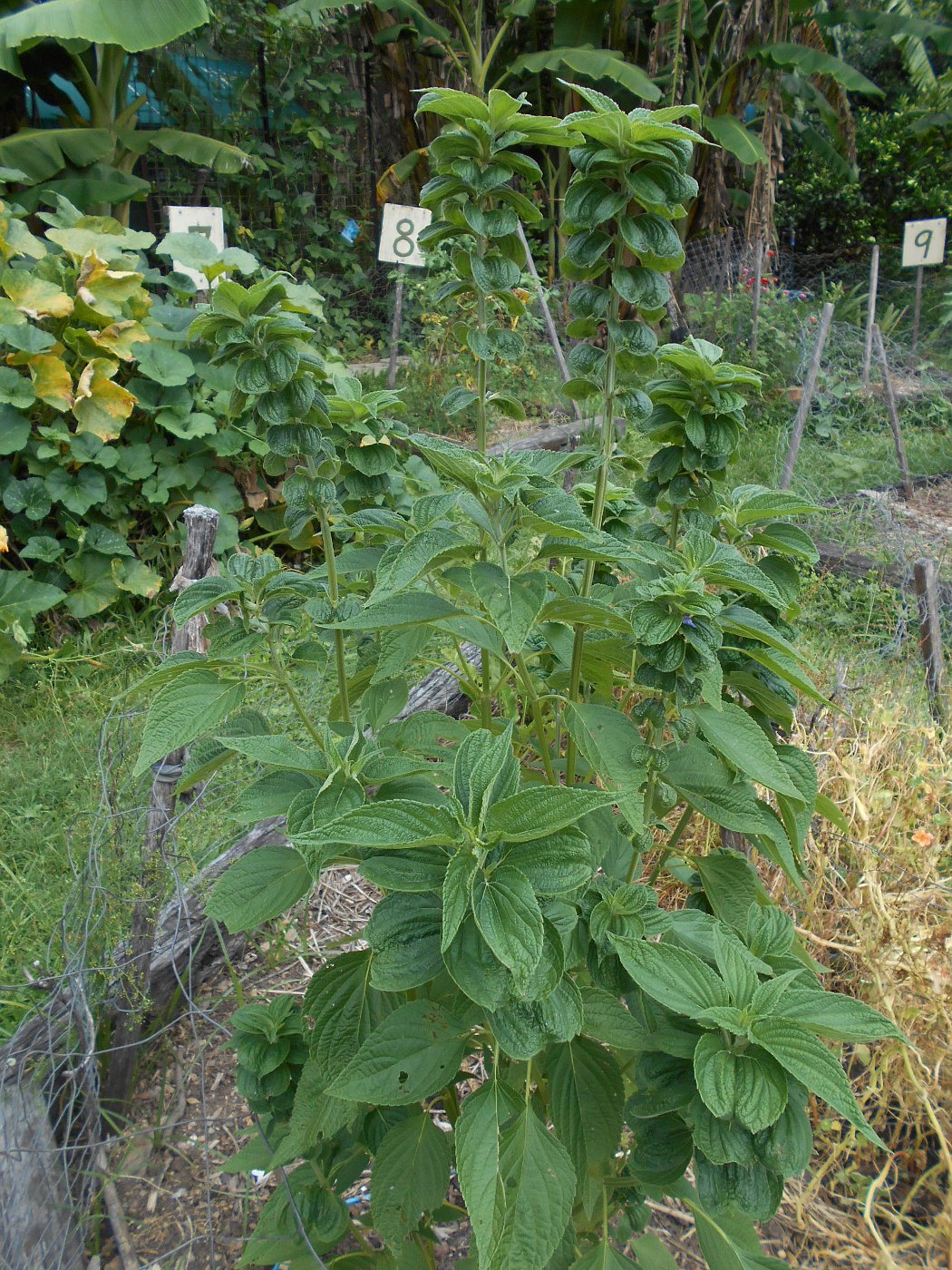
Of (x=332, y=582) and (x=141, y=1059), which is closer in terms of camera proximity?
(x=332, y=582)

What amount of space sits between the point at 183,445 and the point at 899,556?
3.60 metres

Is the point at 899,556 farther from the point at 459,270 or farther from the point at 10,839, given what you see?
the point at 10,839

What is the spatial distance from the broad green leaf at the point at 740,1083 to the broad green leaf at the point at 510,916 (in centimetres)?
23

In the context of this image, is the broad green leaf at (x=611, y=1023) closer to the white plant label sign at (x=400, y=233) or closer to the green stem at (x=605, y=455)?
the green stem at (x=605, y=455)

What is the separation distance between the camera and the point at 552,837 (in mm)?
860

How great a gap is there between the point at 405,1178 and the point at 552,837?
22.3 inches

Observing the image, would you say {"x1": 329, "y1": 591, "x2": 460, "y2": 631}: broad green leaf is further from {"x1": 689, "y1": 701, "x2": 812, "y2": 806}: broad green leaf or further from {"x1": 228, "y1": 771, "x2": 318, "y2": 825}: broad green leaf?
{"x1": 689, "y1": 701, "x2": 812, "y2": 806}: broad green leaf

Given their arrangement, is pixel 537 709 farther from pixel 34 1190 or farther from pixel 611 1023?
pixel 34 1190

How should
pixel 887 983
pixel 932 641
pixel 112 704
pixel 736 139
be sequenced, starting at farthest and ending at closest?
pixel 736 139 → pixel 932 641 → pixel 112 704 → pixel 887 983

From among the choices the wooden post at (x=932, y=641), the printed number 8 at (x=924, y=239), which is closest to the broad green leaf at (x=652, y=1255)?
the wooden post at (x=932, y=641)

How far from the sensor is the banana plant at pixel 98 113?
4.93 m

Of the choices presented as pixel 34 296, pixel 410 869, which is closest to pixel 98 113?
pixel 34 296

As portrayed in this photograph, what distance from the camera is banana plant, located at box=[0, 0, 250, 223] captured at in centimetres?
493

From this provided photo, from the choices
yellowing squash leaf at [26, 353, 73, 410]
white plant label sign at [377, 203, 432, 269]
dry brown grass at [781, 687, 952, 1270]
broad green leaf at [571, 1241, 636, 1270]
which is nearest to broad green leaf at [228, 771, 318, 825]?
broad green leaf at [571, 1241, 636, 1270]
